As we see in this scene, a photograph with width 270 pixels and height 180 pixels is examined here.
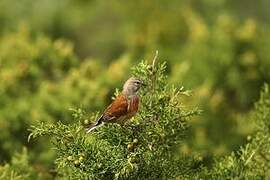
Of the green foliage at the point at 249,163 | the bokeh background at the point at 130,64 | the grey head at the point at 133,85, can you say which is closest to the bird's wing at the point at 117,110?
the grey head at the point at 133,85

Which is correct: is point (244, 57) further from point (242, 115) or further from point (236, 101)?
point (242, 115)

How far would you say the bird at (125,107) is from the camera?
28.5 feet

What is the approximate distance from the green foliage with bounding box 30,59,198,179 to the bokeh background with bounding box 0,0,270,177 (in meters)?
0.87

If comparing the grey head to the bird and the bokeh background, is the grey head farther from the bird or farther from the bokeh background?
the bokeh background

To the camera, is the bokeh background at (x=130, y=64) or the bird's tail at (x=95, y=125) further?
the bokeh background at (x=130, y=64)

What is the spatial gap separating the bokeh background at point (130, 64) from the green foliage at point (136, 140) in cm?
87

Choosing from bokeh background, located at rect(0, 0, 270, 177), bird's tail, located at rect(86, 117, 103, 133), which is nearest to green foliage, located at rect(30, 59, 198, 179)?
bird's tail, located at rect(86, 117, 103, 133)

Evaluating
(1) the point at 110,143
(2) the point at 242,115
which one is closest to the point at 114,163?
(1) the point at 110,143

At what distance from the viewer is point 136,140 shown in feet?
27.7

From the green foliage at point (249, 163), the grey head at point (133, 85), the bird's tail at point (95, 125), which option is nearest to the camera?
the grey head at point (133, 85)

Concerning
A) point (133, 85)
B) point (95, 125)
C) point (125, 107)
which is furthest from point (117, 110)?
point (133, 85)

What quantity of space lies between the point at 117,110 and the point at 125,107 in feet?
0.29

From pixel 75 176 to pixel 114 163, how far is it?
0.44 m

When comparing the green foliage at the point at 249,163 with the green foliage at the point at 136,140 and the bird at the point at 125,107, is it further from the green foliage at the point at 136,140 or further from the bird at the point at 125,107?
the bird at the point at 125,107
